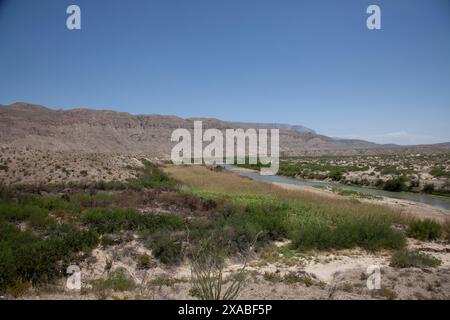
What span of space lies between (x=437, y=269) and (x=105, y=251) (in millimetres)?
10450

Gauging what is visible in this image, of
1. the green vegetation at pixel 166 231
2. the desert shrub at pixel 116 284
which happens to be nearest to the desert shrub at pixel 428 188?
the green vegetation at pixel 166 231

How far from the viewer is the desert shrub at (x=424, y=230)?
13.1 m

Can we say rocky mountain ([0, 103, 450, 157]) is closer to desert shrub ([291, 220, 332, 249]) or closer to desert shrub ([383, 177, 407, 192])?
desert shrub ([291, 220, 332, 249])

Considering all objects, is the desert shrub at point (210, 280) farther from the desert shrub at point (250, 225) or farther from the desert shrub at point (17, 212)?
the desert shrub at point (17, 212)

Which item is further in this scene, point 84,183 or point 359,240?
point 84,183

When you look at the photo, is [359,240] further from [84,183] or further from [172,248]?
[84,183]

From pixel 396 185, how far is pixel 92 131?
265 ft

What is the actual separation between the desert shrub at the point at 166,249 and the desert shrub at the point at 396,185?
1079 inches

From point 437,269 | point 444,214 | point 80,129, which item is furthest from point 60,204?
point 80,129

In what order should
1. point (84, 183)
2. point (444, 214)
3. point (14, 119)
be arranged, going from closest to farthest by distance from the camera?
point (444, 214), point (84, 183), point (14, 119)

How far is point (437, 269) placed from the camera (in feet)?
29.8

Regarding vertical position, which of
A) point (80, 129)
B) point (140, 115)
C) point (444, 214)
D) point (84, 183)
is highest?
point (140, 115)

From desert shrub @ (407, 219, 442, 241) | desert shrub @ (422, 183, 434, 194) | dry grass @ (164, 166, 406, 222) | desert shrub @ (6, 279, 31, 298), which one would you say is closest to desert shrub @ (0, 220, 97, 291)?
desert shrub @ (6, 279, 31, 298)

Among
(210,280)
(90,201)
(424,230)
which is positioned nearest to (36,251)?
(210,280)
